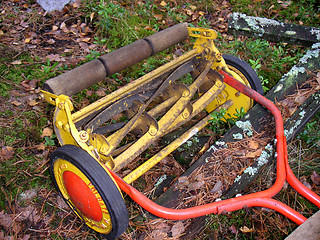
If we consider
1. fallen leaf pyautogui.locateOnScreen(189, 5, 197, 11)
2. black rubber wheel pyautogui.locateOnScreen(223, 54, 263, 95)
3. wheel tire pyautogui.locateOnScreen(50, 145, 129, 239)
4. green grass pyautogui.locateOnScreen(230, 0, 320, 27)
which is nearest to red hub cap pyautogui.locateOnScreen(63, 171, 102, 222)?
wheel tire pyautogui.locateOnScreen(50, 145, 129, 239)

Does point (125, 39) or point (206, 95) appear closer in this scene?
point (206, 95)

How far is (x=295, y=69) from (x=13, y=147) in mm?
3101

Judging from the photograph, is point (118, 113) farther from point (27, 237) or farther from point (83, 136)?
point (27, 237)

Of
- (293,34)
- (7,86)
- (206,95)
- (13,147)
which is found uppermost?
(293,34)

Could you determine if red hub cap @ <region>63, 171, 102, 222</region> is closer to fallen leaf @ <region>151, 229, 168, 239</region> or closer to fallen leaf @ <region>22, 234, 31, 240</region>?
fallen leaf @ <region>151, 229, 168, 239</region>

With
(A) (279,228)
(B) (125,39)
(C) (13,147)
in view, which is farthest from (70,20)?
(A) (279,228)

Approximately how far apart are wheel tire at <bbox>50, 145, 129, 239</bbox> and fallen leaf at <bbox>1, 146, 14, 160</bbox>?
2.84ft

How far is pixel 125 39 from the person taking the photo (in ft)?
13.5

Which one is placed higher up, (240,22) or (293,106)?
(240,22)

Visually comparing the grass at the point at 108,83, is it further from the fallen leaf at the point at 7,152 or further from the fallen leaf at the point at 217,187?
the fallen leaf at the point at 217,187

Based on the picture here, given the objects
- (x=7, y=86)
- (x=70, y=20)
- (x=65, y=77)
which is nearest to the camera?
(x=65, y=77)

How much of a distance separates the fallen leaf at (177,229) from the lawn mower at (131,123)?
0.31 m

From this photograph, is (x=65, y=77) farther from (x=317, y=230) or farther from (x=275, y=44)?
(x=275, y=44)

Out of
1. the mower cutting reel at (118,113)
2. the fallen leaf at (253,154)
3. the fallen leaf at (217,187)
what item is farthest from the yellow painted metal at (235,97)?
the fallen leaf at (217,187)
